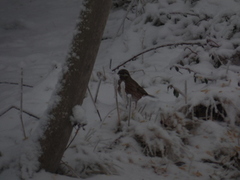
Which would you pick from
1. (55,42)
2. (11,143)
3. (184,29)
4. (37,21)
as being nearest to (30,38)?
(55,42)

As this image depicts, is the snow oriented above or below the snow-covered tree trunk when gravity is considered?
below

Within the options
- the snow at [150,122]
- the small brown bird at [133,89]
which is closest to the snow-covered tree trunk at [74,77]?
the snow at [150,122]

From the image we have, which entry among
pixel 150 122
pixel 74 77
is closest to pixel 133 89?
pixel 150 122

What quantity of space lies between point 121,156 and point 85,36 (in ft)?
3.04

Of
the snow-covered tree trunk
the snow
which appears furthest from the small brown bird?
the snow-covered tree trunk

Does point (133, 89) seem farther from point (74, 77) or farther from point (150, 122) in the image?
point (74, 77)

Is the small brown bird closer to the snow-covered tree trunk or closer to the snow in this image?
the snow

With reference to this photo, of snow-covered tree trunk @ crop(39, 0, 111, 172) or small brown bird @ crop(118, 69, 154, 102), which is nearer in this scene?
snow-covered tree trunk @ crop(39, 0, 111, 172)

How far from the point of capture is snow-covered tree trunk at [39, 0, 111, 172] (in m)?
1.40

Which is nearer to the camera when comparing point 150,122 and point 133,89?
point 150,122

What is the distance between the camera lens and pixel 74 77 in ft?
4.69

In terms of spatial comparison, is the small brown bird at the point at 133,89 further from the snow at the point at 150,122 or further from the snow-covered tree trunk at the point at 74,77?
the snow-covered tree trunk at the point at 74,77

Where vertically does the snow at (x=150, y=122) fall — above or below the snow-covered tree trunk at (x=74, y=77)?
below

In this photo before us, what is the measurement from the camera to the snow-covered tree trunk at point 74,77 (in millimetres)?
1397
